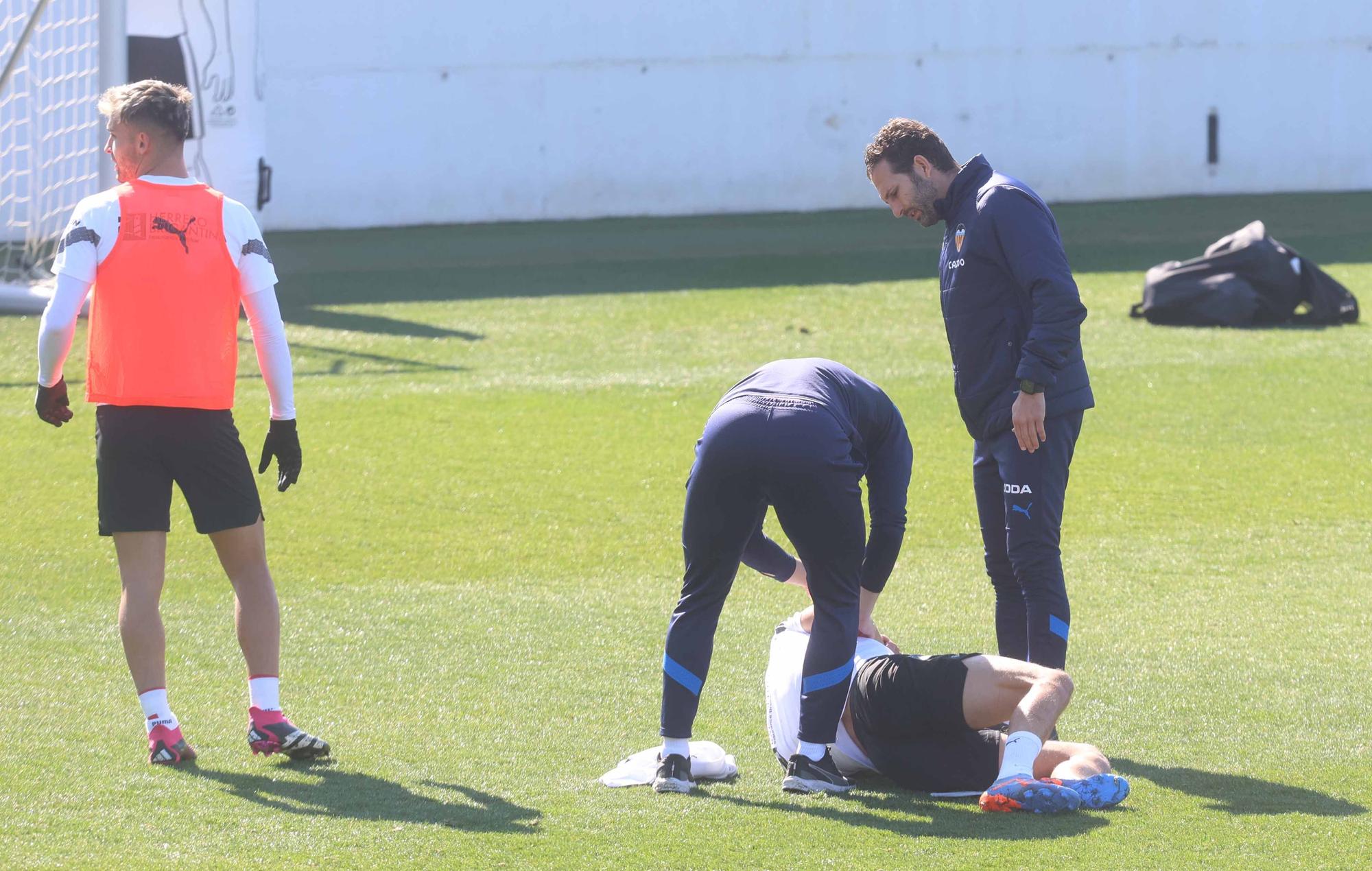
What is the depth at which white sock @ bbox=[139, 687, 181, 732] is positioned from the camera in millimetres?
4121

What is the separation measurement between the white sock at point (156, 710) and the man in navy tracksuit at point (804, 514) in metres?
1.31

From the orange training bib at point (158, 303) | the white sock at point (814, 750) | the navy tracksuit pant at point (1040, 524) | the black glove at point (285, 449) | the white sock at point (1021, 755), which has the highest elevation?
the orange training bib at point (158, 303)

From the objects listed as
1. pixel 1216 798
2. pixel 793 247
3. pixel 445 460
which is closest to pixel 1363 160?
pixel 793 247

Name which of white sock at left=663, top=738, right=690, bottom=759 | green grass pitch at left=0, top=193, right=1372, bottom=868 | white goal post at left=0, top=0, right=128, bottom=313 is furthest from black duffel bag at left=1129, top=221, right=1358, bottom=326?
white sock at left=663, top=738, right=690, bottom=759

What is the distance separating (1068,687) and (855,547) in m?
0.65

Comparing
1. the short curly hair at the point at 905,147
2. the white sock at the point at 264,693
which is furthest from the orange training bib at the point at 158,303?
the short curly hair at the point at 905,147

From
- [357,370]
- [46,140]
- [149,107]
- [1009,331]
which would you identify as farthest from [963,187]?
[46,140]

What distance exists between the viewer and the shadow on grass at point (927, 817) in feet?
11.9

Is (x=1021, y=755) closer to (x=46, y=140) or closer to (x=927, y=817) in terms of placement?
(x=927, y=817)

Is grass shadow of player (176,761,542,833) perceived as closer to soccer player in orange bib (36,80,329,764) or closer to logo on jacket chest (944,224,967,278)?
soccer player in orange bib (36,80,329,764)

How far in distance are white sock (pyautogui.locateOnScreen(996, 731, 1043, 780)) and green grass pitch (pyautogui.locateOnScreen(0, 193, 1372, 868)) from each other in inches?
5.3

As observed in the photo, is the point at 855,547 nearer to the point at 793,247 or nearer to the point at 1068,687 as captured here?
the point at 1068,687

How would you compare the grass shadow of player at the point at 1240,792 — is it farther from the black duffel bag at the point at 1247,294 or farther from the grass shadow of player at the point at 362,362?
the black duffel bag at the point at 1247,294

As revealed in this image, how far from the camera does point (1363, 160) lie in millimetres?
22750
